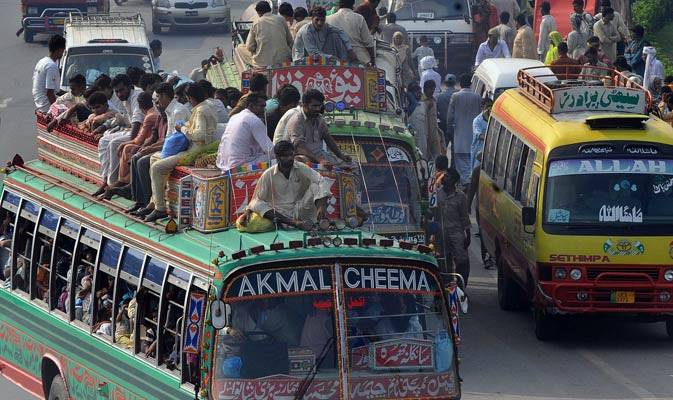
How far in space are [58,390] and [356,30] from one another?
8.90 meters

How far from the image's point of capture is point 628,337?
58.4 ft

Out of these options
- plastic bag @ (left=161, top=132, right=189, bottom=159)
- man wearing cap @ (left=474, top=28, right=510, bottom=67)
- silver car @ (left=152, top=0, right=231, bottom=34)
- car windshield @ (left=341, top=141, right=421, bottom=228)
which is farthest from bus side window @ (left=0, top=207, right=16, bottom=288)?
silver car @ (left=152, top=0, right=231, bottom=34)

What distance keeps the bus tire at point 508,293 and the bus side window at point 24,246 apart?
5808 millimetres

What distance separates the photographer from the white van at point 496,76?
83.5ft

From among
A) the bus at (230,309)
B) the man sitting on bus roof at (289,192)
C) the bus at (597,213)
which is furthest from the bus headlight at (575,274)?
the man sitting on bus roof at (289,192)

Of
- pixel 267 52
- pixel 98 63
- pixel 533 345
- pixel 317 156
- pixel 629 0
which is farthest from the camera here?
pixel 629 0

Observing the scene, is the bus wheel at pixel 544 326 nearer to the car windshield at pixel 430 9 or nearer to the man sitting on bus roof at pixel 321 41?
the man sitting on bus roof at pixel 321 41

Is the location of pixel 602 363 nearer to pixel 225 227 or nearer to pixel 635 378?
pixel 635 378

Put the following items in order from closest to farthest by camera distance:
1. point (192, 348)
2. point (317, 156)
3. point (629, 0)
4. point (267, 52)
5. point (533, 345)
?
point (192, 348), point (317, 156), point (533, 345), point (267, 52), point (629, 0)

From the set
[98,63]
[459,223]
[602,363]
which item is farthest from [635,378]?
[98,63]

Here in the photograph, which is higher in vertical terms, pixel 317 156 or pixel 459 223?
pixel 317 156

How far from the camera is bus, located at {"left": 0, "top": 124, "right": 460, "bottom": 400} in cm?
1064

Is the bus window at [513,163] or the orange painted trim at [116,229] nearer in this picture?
the orange painted trim at [116,229]

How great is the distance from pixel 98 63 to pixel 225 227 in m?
17.2
